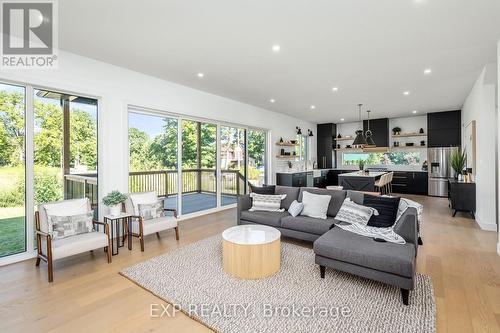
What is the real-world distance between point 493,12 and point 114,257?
5.36 meters

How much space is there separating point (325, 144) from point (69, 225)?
9597mm

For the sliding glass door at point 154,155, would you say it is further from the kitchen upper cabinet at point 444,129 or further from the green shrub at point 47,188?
the kitchen upper cabinet at point 444,129

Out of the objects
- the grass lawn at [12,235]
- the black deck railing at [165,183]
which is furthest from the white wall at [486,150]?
the grass lawn at [12,235]

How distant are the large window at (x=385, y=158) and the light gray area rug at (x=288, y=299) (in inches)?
307

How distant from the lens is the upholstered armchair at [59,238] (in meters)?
2.78

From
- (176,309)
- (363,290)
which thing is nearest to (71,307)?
(176,309)

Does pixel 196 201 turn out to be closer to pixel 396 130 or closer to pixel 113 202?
pixel 113 202

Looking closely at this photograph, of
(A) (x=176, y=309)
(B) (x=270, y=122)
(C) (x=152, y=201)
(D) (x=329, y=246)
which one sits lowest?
(A) (x=176, y=309)

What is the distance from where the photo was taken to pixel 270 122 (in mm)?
7926

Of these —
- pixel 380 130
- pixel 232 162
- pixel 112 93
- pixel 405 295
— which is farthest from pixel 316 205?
pixel 380 130

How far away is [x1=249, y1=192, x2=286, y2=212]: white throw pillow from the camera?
422 cm

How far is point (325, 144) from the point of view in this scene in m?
10.7

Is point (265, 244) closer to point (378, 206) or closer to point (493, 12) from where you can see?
point (378, 206)

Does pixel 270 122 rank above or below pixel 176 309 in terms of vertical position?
above
